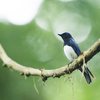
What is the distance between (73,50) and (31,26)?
239 inches

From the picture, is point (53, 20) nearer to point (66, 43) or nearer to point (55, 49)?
point (55, 49)

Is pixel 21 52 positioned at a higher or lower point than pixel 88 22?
lower

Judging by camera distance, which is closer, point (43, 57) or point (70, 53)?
point (70, 53)

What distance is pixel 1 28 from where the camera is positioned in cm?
856

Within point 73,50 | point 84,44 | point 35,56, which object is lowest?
point 35,56

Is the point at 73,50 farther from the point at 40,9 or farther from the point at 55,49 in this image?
the point at 40,9

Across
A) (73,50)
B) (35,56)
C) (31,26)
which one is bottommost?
(35,56)

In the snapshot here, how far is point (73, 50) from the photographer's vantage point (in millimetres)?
3785

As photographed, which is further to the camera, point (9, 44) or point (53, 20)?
point (53, 20)

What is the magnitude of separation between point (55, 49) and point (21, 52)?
2.03 m

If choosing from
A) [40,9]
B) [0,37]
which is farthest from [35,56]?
[40,9]

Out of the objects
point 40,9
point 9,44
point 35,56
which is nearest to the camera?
point 9,44

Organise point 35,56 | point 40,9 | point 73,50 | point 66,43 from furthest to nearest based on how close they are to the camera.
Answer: point 40,9 → point 35,56 → point 66,43 → point 73,50

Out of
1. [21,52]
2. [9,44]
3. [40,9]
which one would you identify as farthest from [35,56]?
[40,9]
